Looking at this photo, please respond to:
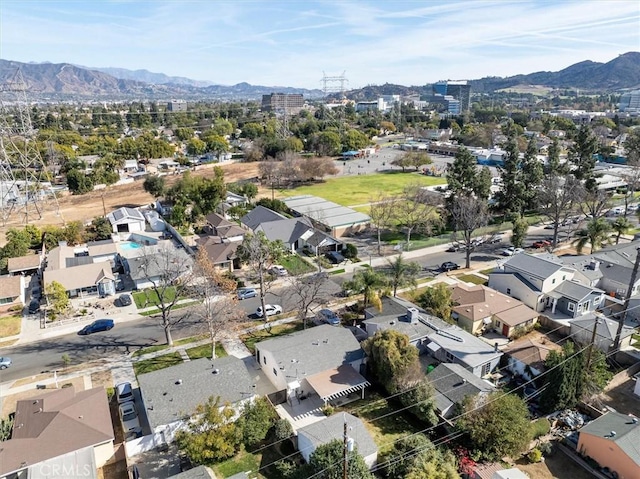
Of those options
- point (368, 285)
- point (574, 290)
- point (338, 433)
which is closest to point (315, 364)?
point (338, 433)

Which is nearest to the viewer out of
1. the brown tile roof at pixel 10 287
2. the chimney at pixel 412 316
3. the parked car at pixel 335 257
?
the chimney at pixel 412 316

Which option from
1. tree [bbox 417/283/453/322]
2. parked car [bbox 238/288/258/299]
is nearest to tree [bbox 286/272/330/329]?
parked car [bbox 238/288/258/299]

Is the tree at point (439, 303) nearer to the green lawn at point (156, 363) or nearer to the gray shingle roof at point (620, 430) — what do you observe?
the gray shingle roof at point (620, 430)

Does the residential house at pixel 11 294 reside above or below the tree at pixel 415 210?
below

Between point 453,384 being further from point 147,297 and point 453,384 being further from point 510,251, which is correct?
point 510,251

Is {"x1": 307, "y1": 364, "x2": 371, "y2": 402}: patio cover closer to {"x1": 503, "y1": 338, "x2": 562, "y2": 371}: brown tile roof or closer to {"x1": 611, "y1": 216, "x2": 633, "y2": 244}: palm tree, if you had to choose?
{"x1": 503, "y1": 338, "x2": 562, "y2": 371}: brown tile roof

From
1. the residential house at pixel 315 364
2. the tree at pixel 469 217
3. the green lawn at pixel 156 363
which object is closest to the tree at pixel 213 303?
the green lawn at pixel 156 363
